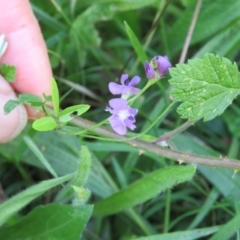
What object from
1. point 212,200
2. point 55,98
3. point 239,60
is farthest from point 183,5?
point 55,98

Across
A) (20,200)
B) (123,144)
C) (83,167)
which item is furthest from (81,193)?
(123,144)

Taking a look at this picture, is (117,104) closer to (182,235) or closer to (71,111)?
(71,111)

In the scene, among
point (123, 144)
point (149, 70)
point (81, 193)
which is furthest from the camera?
point (123, 144)

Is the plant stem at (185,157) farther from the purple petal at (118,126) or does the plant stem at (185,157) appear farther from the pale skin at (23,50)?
the pale skin at (23,50)

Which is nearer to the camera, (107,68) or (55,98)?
(55,98)

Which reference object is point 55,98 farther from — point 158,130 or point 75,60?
point 75,60

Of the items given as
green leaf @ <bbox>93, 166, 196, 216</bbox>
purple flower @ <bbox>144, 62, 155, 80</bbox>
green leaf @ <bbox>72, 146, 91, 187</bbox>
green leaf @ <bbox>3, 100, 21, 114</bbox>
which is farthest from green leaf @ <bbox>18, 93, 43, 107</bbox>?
green leaf @ <bbox>93, 166, 196, 216</bbox>
